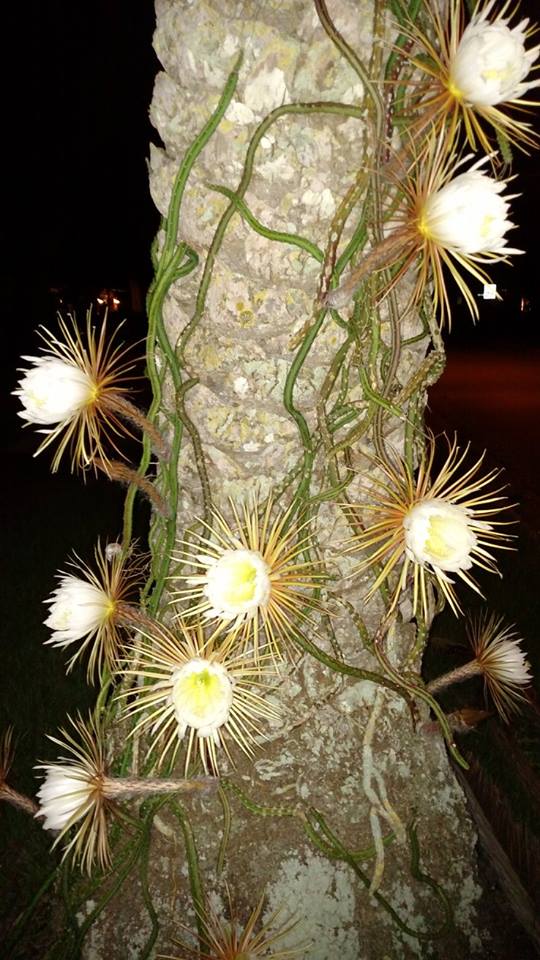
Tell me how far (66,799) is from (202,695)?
21cm

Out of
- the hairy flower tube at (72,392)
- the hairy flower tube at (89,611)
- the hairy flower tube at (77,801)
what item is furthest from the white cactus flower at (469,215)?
the hairy flower tube at (77,801)

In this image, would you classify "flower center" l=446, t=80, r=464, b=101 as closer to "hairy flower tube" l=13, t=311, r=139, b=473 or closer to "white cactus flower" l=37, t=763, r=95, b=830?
"hairy flower tube" l=13, t=311, r=139, b=473

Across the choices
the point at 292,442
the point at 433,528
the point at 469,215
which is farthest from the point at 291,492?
the point at 469,215

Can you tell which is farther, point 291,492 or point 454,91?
point 291,492

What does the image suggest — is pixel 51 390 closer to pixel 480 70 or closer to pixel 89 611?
pixel 89 611

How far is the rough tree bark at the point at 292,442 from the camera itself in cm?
60

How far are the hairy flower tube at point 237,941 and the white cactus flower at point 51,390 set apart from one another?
0.47m

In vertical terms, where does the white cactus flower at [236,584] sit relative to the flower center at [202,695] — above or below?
above

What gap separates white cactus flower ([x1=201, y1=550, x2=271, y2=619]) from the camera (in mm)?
508

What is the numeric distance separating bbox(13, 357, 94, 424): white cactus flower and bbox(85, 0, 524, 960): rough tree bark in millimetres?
106

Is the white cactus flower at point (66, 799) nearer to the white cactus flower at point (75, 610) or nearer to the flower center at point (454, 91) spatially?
the white cactus flower at point (75, 610)

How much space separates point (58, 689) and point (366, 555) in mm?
1801

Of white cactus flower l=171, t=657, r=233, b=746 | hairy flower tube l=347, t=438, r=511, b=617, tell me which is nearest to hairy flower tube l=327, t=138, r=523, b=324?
hairy flower tube l=347, t=438, r=511, b=617

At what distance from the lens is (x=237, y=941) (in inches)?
26.1
